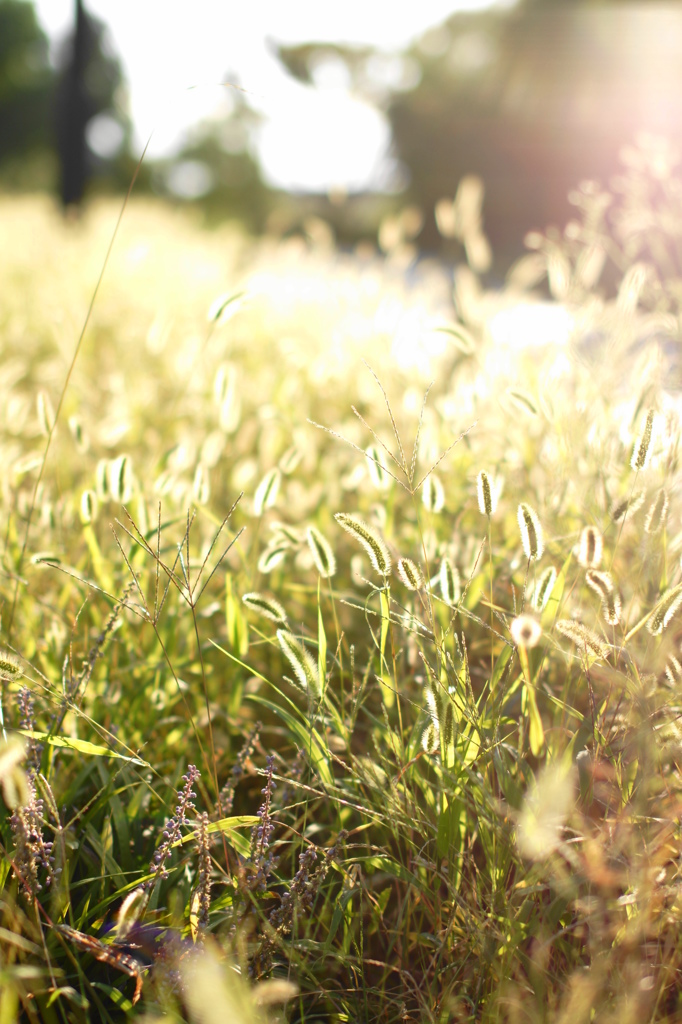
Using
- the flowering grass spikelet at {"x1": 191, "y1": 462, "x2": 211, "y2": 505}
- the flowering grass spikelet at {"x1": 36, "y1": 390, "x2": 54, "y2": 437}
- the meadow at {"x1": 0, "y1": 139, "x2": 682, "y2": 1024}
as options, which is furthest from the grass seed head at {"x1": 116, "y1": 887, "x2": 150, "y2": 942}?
the flowering grass spikelet at {"x1": 36, "y1": 390, "x2": 54, "y2": 437}

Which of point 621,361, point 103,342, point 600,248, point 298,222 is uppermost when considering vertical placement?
point 600,248

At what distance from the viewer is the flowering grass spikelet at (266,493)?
109 centimetres

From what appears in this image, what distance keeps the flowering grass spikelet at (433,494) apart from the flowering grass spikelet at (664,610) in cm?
32

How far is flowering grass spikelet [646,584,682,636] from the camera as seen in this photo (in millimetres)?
701

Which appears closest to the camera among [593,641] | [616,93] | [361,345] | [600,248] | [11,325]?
[593,641]

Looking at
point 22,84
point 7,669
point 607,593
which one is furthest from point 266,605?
point 22,84

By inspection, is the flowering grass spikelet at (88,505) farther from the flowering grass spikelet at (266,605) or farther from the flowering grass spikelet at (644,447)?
the flowering grass spikelet at (644,447)

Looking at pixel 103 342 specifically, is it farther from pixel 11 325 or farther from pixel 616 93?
pixel 616 93

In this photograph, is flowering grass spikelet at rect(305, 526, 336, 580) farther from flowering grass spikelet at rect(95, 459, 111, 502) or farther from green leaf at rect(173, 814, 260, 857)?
flowering grass spikelet at rect(95, 459, 111, 502)

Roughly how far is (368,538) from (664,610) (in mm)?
320

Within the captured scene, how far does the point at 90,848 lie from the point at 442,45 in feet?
65.0

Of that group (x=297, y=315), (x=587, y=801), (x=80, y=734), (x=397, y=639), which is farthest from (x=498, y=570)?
(x=297, y=315)

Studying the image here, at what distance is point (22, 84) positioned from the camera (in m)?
21.1

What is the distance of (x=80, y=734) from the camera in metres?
1.03
